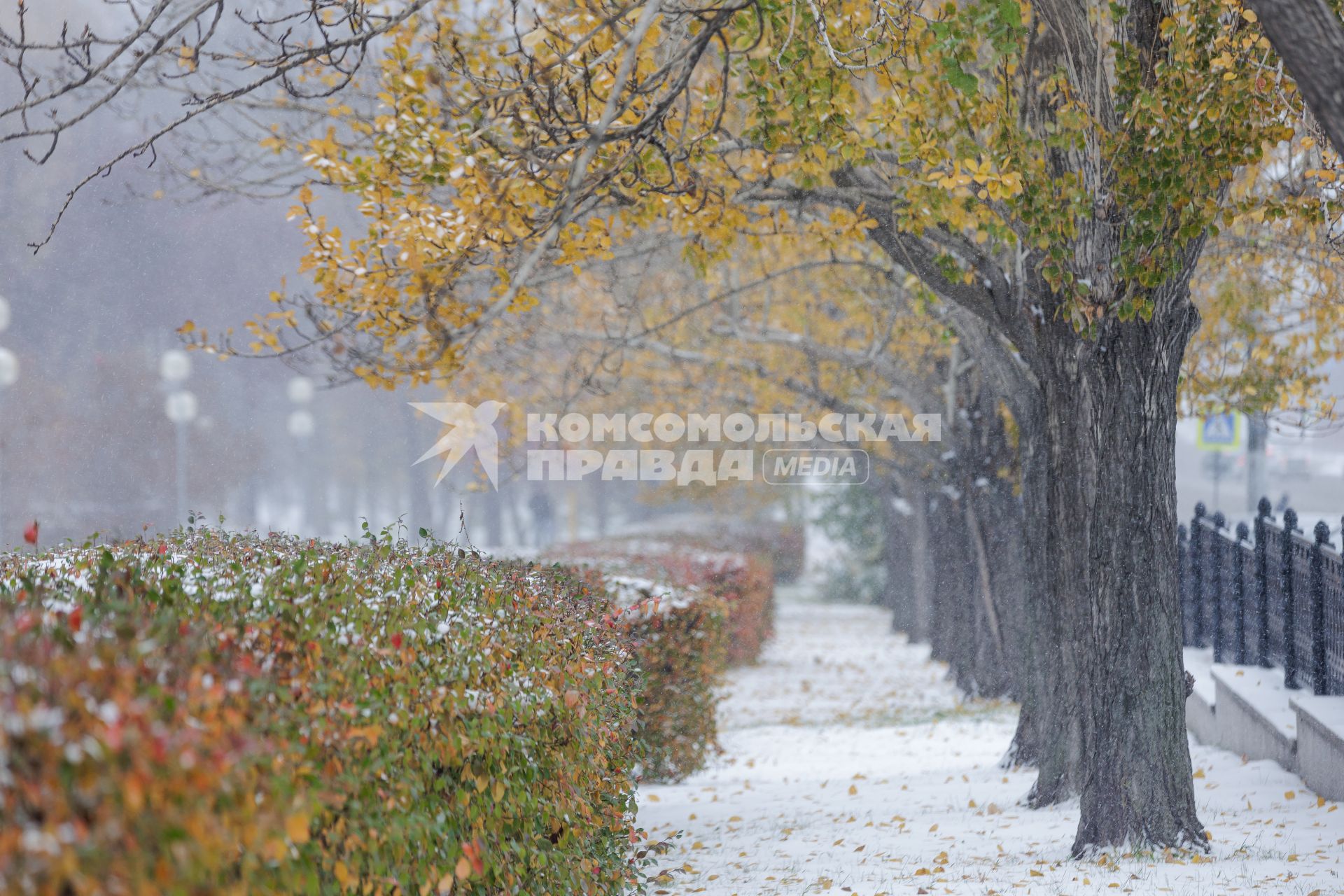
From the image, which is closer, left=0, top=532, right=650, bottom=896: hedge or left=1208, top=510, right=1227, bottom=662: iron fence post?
left=0, top=532, right=650, bottom=896: hedge

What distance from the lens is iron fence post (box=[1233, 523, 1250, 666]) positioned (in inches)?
377

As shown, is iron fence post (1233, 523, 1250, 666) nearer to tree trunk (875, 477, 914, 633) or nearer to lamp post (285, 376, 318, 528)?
tree trunk (875, 477, 914, 633)

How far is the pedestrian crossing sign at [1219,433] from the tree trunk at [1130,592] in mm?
7897

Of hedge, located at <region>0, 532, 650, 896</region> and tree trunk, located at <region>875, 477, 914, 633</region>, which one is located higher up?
hedge, located at <region>0, 532, 650, 896</region>

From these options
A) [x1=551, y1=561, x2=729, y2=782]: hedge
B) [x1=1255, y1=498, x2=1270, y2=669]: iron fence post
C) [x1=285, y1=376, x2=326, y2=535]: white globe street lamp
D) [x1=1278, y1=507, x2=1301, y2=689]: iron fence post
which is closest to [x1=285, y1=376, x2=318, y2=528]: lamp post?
[x1=285, y1=376, x2=326, y2=535]: white globe street lamp

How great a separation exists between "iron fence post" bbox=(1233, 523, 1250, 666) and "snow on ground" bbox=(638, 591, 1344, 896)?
132cm

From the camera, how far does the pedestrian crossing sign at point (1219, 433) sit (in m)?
13.6

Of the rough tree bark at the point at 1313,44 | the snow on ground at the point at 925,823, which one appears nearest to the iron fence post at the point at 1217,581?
the snow on ground at the point at 925,823

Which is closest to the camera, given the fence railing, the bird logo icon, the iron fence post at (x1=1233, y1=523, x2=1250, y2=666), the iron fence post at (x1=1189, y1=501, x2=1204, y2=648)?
the fence railing

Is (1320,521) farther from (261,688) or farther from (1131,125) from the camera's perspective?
(261,688)

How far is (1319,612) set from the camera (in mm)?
7594

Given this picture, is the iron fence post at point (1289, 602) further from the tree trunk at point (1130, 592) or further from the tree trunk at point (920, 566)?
the tree trunk at point (920, 566)

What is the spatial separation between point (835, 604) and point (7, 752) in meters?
32.8

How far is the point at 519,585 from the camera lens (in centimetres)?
507
